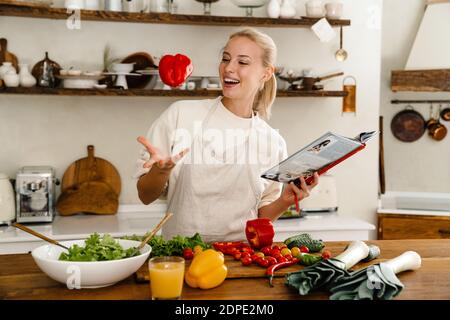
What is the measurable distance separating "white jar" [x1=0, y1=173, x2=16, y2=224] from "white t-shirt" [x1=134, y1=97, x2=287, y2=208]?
1.20 meters

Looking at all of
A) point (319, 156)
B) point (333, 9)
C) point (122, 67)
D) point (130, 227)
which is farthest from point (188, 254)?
point (333, 9)

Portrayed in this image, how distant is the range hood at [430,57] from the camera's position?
13.3 feet

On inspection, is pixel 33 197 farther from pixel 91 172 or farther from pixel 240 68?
pixel 240 68

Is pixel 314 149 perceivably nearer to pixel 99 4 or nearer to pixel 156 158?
pixel 156 158

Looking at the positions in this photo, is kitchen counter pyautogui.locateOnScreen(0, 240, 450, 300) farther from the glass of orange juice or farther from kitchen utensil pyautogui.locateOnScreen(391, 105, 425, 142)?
kitchen utensil pyautogui.locateOnScreen(391, 105, 425, 142)

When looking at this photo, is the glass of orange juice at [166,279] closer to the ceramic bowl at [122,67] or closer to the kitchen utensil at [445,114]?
the ceramic bowl at [122,67]

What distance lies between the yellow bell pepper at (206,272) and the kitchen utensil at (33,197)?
191cm

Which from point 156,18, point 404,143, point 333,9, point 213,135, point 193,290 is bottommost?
point 193,290

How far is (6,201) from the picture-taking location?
10.7 feet

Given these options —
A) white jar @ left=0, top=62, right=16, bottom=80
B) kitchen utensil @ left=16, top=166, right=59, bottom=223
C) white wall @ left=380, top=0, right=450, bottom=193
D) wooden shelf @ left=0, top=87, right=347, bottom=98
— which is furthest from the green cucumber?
white wall @ left=380, top=0, right=450, bottom=193

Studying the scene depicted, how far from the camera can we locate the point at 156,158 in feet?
6.40

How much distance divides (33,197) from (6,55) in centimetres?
89
